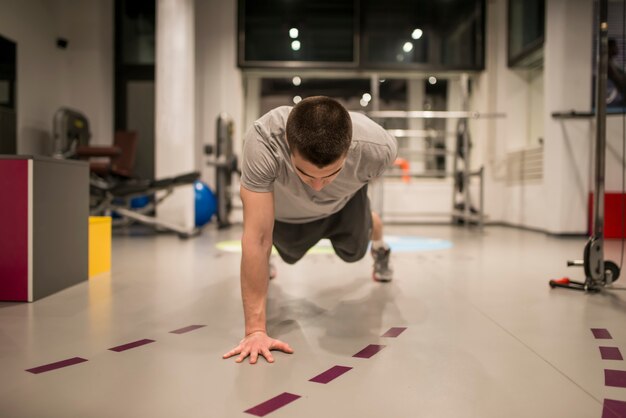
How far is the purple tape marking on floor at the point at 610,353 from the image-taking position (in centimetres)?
131

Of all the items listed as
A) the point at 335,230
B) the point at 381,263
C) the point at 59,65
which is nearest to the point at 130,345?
the point at 335,230

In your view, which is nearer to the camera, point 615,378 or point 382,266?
point 615,378

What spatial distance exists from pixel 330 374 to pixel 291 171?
0.59 m

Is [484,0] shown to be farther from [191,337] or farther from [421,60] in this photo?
[191,337]

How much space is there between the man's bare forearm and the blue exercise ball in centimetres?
425

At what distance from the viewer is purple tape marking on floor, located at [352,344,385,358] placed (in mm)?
1330

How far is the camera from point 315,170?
48.0 inches

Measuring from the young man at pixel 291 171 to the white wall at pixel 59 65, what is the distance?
4.90 meters

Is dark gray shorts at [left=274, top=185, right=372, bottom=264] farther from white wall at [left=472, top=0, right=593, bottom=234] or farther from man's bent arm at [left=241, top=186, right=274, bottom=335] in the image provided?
white wall at [left=472, top=0, right=593, bottom=234]

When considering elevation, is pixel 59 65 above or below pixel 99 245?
above

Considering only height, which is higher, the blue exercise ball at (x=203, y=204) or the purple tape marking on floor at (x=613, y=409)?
the blue exercise ball at (x=203, y=204)

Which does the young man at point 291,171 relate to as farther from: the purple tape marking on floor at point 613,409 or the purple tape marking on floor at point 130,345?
the purple tape marking on floor at point 613,409

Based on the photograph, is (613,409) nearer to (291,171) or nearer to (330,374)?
(330,374)

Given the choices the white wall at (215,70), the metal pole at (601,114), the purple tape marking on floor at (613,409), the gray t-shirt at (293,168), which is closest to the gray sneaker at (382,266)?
the gray t-shirt at (293,168)
